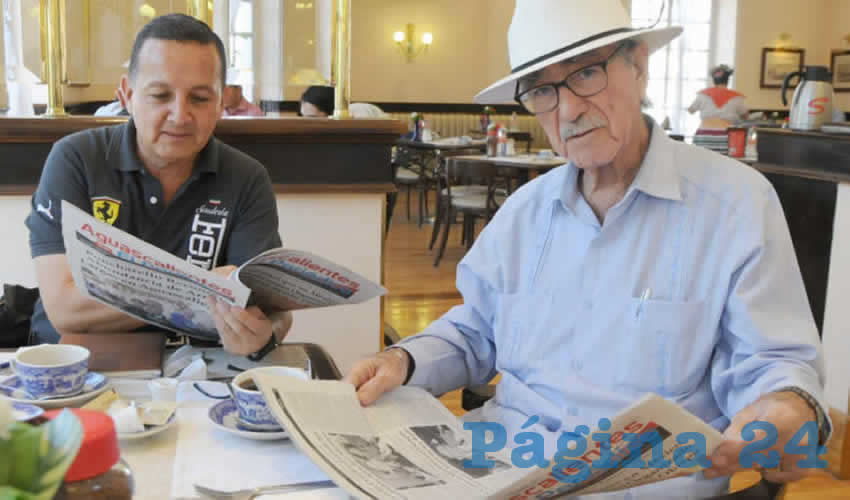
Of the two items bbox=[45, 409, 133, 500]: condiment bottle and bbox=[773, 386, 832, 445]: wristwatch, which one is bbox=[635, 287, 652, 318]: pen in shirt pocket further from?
bbox=[45, 409, 133, 500]: condiment bottle

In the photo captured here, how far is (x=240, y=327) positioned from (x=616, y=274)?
608mm

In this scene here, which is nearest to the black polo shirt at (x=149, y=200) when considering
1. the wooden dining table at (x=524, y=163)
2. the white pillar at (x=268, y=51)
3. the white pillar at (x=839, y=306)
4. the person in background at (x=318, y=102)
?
the person in background at (x=318, y=102)

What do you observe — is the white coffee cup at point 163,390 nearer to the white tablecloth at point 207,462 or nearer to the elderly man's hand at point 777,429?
the white tablecloth at point 207,462

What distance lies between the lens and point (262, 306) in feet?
4.61

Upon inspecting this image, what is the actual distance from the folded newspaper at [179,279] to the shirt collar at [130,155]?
433 mm

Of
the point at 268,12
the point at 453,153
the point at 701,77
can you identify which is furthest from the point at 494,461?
the point at 701,77

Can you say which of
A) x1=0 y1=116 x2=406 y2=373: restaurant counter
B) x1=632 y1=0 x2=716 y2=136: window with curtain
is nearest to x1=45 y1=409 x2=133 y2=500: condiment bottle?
x1=0 y1=116 x2=406 y2=373: restaurant counter

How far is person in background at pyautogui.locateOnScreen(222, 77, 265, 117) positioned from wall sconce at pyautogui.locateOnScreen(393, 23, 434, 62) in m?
9.62

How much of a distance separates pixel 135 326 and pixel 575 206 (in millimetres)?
858

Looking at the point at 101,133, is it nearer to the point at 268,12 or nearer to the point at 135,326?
the point at 135,326

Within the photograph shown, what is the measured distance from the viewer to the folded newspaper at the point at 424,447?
2.43 feet

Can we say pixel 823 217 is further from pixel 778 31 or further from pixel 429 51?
pixel 778 31

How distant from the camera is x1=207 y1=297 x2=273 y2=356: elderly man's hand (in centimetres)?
132

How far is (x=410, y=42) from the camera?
12219 mm
